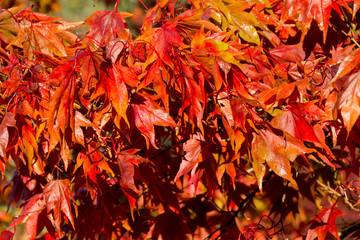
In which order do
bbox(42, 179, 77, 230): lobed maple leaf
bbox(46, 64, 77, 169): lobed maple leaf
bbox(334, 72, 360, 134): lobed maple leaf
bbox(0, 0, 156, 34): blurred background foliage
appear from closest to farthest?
bbox(334, 72, 360, 134): lobed maple leaf
bbox(46, 64, 77, 169): lobed maple leaf
bbox(42, 179, 77, 230): lobed maple leaf
bbox(0, 0, 156, 34): blurred background foliage

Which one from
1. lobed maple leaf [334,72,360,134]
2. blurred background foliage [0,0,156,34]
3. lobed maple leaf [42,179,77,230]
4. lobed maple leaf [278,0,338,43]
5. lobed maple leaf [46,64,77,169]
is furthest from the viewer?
blurred background foliage [0,0,156,34]

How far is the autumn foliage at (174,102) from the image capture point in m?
0.94

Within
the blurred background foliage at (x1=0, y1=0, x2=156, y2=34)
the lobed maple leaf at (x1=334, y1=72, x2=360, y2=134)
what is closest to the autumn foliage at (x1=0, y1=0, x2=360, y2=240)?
the lobed maple leaf at (x1=334, y1=72, x2=360, y2=134)

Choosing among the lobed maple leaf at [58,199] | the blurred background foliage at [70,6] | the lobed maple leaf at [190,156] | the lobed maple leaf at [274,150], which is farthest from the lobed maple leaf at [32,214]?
the blurred background foliage at [70,6]

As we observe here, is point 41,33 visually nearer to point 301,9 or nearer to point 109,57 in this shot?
point 109,57

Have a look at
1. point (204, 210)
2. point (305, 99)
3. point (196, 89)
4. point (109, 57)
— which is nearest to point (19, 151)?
point (109, 57)

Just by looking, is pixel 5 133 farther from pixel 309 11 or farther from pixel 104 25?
pixel 309 11

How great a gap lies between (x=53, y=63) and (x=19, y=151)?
0.30 m

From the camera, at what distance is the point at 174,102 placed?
45.7 inches

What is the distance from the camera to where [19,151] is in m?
1.16

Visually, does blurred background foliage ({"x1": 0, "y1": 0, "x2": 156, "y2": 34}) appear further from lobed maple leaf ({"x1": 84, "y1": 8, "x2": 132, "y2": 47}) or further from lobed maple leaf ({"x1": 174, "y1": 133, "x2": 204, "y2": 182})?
lobed maple leaf ({"x1": 174, "y1": 133, "x2": 204, "y2": 182})

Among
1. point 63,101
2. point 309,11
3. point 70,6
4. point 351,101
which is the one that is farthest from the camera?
point 70,6

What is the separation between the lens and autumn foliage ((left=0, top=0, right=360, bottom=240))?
94 cm

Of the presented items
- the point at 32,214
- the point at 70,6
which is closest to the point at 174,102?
the point at 32,214
